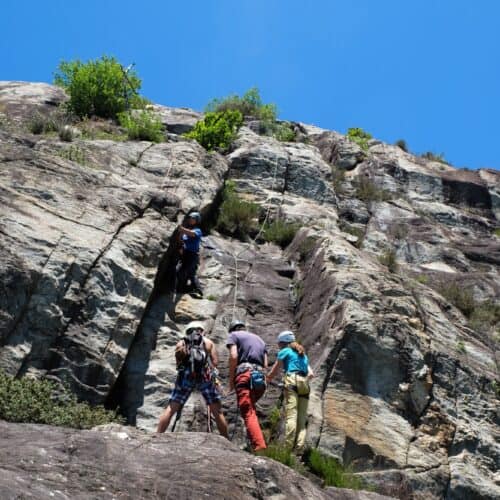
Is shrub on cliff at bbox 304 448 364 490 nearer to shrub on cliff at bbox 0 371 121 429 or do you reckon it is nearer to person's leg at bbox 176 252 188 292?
shrub on cliff at bbox 0 371 121 429

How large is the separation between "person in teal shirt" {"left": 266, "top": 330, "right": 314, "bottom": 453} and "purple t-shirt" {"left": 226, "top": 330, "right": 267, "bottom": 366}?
0.37 meters

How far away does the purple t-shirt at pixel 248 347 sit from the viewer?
37.0 feet

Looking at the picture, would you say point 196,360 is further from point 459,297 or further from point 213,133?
point 213,133

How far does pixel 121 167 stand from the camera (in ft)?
59.5

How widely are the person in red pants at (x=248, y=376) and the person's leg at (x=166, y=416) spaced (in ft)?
3.06

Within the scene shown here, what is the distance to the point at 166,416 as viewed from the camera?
10.3m

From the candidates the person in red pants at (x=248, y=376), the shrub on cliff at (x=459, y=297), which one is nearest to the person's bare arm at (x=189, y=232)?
the person in red pants at (x=248, y=376)

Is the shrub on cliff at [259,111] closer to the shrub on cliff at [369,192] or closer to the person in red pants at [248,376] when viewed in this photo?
the shrub on cliff at [369,192]

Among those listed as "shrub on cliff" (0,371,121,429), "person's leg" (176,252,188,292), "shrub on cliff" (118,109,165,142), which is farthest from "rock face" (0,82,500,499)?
"shrub on cliff" (118,109,165,142)

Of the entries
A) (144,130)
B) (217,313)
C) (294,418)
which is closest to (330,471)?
(294,418)

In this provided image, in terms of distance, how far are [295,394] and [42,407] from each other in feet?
11.9

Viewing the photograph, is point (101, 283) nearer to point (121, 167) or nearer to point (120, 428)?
point (120, 428)

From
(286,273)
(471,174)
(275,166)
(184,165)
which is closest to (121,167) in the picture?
(184,165)

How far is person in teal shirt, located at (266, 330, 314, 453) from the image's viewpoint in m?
10.9
